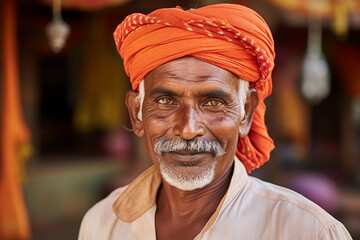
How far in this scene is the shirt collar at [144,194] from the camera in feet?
4.84

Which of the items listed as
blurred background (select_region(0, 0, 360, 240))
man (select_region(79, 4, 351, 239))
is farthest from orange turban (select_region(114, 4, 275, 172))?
blurred background (select_region(0, 0, 360, 240))

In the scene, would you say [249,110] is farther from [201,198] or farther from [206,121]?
[201,198]

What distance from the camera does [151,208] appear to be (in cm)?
162

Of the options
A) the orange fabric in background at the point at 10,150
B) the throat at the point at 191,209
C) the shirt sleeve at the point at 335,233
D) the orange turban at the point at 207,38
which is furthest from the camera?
the orange fabric in background at the point at 10,150

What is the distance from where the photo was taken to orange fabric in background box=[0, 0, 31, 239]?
11.8ft

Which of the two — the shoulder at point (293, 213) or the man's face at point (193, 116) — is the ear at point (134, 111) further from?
the shoulder at point (293, 213)

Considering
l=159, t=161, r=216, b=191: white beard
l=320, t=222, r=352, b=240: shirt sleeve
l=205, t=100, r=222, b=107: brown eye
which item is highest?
l=205, t=100, r=222, b=107: brown eye

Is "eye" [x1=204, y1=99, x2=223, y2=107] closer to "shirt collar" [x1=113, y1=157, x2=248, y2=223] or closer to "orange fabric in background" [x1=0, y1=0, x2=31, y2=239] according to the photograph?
"shirt collar" [x1=113, y1=157, x2=248, y2=223]

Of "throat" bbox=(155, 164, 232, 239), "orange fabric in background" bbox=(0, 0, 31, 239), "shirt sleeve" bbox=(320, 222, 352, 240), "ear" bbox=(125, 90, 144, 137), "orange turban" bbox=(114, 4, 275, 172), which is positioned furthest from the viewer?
"orange fabric in background" bbox=(0, 0, 31, 239)

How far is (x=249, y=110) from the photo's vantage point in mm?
1573

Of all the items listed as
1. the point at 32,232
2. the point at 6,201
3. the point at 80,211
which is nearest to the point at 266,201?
the point at 6,201

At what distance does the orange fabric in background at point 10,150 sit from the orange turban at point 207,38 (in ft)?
7.91

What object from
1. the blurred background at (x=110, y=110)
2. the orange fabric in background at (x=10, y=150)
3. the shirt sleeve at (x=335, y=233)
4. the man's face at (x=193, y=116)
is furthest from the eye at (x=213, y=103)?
the orange fabric in background at (x=10, y=150)

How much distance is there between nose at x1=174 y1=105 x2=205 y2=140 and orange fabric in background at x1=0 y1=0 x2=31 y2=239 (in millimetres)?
2551
